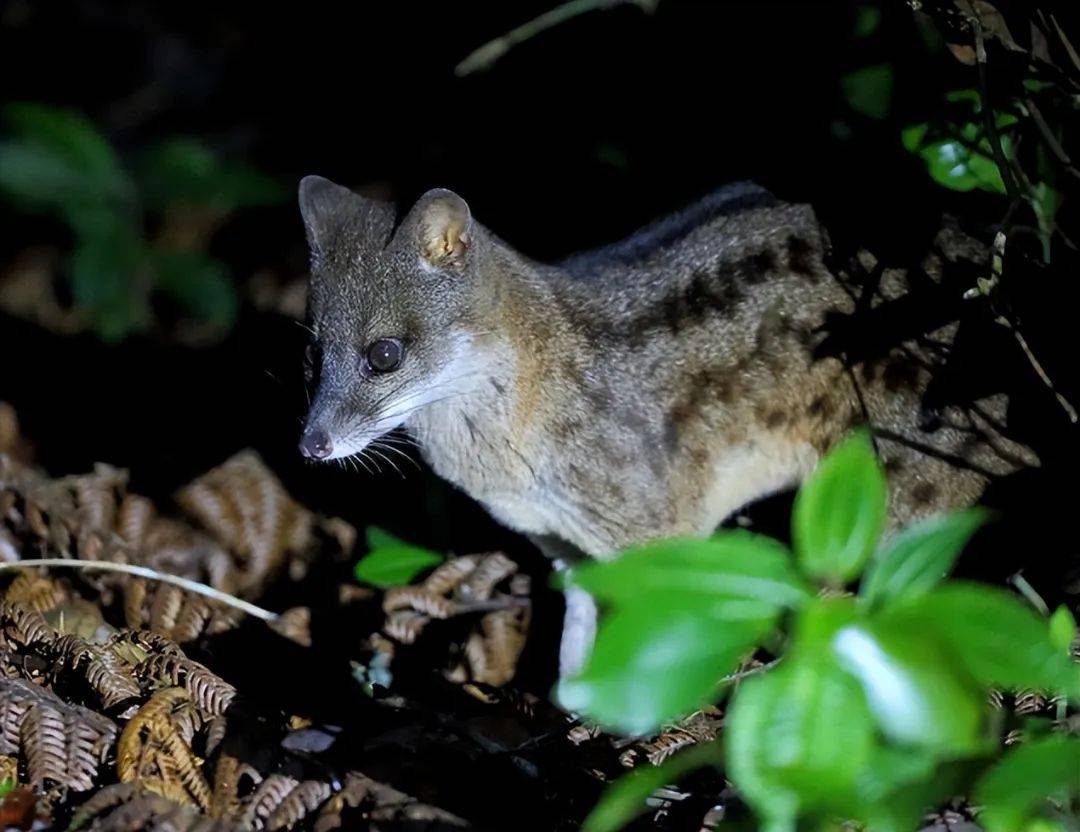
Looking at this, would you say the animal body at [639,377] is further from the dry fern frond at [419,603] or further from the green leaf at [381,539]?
the green leaf at [381,539]

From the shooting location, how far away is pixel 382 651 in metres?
5.46

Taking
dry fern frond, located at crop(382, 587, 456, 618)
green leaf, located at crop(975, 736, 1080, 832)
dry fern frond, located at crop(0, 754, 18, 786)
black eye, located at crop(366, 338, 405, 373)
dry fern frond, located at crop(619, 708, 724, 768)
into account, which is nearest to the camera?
green leaf, located at crop(975, 736, 1080, 832)

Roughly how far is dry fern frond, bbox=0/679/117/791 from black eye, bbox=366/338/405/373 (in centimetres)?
158

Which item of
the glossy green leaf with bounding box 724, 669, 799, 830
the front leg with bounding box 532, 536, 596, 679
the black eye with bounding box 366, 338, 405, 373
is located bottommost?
the front leg with bounding box 532, 536, 596, 679

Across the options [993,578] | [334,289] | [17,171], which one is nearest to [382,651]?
[334,289]

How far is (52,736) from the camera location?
387 centimetres

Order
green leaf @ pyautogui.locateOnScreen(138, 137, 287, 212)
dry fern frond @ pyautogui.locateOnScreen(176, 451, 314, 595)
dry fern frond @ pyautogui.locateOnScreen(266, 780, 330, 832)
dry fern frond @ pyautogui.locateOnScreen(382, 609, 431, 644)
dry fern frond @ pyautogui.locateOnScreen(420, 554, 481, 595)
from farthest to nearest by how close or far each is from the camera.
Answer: green leaf @ pyautogui.locateOnScreen(138, 137, 287, 212) → dry fern frond @ pyautogui.locateOnScreen(176, 451, 314, 595) → dry fern frond @ pyautogui.locateOnScreen(420, 554, 481, 595) → dry fern frond @ pyautogui.locateOnScreen(382, 609, 431, 644) → dry fern frond @ pyautogui.locateOnScreen(266, 780, 330, 832)

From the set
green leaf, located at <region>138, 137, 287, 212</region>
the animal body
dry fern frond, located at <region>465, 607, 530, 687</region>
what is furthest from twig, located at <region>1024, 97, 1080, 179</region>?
green leaf, located at <region>138, 137, 287, 212</region>

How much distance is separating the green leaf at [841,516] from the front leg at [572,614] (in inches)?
135

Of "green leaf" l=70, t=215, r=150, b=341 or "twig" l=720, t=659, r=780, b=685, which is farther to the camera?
"green leaf" l=70, t=215, r=150, b=341

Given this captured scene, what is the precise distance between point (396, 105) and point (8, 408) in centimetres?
348

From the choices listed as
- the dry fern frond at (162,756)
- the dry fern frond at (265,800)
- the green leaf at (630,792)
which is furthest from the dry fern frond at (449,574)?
the green leaf at (630,792)

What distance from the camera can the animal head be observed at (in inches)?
194

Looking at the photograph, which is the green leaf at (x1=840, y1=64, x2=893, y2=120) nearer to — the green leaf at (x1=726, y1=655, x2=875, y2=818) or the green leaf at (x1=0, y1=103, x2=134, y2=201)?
the green leaf at (x1=0, y1=103, x2=134, y2=201)
